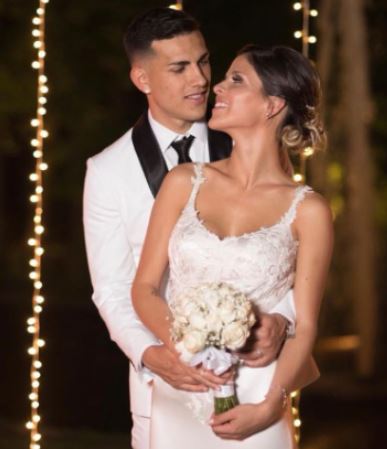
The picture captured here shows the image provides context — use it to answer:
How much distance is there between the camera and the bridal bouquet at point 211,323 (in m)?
3.89

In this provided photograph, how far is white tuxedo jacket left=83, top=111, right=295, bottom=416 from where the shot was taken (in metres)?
4.65

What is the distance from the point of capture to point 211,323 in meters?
3.89

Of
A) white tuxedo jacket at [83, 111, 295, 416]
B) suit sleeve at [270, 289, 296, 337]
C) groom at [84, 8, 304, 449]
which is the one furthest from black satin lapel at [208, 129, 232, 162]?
suit sleeve at [270, 289, 296, 337]

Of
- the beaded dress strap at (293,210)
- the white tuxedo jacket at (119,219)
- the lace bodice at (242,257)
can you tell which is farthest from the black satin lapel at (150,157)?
the beaded dress strap at (293,210)

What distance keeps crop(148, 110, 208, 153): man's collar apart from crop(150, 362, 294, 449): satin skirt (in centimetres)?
79

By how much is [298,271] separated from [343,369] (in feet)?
25.3

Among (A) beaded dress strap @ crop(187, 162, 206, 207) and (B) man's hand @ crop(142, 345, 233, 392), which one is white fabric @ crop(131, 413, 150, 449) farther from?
(A) beaded dress strap @ crop(187, 162, 206, 207)

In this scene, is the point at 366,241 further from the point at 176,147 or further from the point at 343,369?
the point at 176,147

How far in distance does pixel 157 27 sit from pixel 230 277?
952 millimetres

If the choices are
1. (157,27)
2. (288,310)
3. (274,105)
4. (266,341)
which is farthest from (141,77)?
(266,341)

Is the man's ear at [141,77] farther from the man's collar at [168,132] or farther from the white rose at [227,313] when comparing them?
the white rose at [227,313]

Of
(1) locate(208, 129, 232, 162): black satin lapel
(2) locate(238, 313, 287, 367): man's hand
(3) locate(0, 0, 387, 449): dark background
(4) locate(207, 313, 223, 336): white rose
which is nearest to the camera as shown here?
(4) locate(207, 313, 223, 336): white rose

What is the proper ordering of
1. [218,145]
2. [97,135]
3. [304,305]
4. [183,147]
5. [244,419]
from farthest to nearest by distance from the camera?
[97,135], [218,145], [183,147], [304,305], [244,419]

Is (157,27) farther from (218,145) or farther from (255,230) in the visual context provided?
(255,230)
